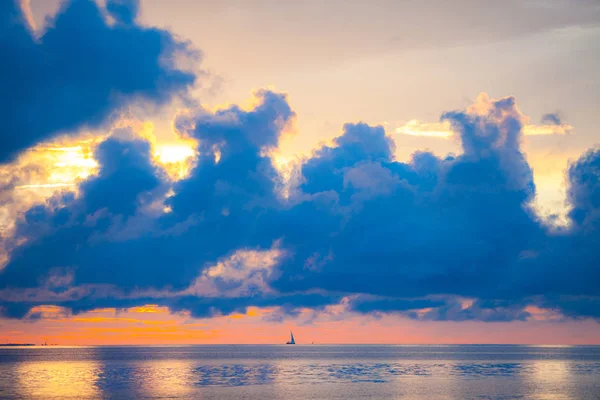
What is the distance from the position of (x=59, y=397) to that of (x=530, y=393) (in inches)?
4279

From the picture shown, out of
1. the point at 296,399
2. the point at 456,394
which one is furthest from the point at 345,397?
the point at 456,394

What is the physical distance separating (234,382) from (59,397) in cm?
5698

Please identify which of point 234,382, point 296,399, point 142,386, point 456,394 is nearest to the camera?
point 296,399

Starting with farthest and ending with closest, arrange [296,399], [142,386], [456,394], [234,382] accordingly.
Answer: [234,382]
[142,386]
[456,394]
[296,399]

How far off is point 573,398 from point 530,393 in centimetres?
1162

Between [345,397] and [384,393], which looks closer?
[345,397]

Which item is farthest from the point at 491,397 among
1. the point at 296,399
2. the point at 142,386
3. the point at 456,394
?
the point at 142,386

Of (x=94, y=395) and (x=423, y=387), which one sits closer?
(x=94, y=395)

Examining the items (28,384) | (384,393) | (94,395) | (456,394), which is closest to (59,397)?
(94,395)

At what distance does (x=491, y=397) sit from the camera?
6206 inches

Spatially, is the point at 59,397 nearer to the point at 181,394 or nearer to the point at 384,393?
the point at 181,394

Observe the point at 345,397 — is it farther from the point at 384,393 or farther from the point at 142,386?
the point at 142,386

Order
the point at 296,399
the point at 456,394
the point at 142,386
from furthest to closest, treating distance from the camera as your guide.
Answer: the point at 142,386, the point at 456,394, the point at 296,399

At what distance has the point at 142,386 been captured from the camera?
185500mm
